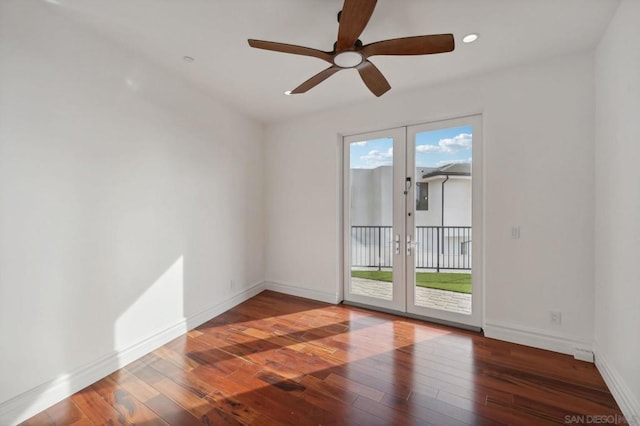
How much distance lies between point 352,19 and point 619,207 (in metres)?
2.25

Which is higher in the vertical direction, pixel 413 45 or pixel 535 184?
pixel 413 45

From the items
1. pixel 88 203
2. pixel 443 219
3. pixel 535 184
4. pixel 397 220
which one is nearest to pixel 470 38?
pixel 535 184

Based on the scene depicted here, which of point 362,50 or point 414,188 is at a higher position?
point 362,50

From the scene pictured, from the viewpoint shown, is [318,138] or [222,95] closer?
[222,95]

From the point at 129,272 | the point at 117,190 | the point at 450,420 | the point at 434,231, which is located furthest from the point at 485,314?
the point at 117,190

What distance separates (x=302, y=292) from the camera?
3.95 metres

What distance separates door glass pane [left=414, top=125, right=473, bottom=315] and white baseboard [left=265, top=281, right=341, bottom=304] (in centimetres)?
114

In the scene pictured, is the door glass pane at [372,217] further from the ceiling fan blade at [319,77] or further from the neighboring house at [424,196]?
the ceiling fan blade at [319,77]

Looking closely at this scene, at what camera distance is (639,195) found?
1605mm

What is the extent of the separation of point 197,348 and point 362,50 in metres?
2.97

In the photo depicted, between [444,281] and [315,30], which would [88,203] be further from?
[444,281]

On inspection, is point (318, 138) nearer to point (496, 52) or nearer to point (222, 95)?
point (222, 95)

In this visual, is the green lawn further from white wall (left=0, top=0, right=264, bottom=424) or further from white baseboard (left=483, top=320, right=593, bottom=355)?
white wall (left=0, top=0, right=264, bottom=424)

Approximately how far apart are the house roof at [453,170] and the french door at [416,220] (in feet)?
0.03
